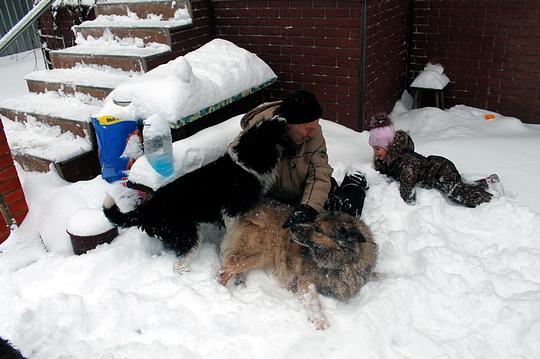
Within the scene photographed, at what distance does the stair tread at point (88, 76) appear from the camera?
480 centimetres

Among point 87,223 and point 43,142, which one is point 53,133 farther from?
point 87,223

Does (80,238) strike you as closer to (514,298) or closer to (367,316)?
(367,316)

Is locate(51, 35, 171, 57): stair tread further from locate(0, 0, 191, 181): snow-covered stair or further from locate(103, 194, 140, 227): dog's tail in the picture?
locate(103, 194, 140, 227): dog's tail

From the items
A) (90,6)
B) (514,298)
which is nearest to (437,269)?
(514,298)

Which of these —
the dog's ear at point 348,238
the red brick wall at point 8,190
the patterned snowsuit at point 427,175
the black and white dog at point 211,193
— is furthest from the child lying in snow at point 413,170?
the red brick wall at point 8,190

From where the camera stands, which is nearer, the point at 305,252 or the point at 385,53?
the point at 305,252

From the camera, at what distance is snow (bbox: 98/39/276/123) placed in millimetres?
3855

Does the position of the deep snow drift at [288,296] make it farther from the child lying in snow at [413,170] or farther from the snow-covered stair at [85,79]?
the snow-covered stair at [85,79]

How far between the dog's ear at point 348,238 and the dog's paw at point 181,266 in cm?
118

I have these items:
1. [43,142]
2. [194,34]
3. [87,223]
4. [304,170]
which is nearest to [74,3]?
[194,34]

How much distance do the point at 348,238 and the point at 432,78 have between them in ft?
13.3

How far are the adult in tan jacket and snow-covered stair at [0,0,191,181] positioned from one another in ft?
6.70

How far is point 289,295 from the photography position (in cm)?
319

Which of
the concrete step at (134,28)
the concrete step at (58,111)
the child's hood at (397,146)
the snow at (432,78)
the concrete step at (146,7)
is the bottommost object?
the child's hood at (397,146)
